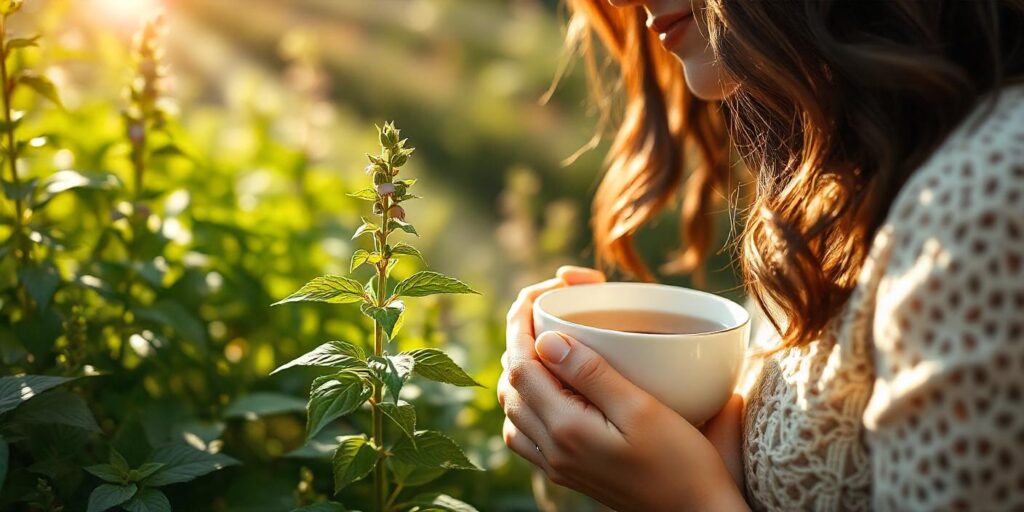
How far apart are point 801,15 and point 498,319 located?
1134mm

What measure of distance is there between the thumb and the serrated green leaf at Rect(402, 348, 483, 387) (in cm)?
10

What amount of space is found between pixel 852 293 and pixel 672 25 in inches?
18.7

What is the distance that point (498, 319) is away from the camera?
192 centimetres

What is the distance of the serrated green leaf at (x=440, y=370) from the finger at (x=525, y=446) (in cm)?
18

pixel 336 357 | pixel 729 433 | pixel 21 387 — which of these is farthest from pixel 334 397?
pixel 729 433

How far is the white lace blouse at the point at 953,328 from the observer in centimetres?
68

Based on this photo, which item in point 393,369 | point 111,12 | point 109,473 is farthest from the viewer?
point 111,12

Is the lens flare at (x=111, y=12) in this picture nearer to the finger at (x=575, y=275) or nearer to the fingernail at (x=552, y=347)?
the finger at (x=575, y=275)

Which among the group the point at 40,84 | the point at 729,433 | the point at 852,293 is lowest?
the point at 729,433

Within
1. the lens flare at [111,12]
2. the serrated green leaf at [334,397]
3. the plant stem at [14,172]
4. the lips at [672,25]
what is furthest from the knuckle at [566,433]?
the lens flare at [111,12]

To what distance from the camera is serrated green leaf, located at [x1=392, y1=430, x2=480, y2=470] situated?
2.95 feet

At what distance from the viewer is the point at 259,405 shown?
3.94 feet

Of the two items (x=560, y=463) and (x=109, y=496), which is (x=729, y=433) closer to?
(x=560, y=463)

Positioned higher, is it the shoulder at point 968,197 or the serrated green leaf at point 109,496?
the shoulder at point 968,197
